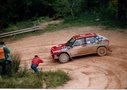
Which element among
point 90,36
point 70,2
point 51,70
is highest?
point 70,2

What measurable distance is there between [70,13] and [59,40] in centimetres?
387

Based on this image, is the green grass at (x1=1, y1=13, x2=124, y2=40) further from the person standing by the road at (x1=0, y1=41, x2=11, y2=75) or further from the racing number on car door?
the person standing by the road at (x1=0, y1=41, x2=11, y2=75)

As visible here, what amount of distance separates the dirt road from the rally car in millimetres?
264

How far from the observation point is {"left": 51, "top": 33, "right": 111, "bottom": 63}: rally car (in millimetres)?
15617

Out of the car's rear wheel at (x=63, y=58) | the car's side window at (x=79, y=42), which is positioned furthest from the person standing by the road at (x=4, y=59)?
the car's side window at (x=79, y=42)

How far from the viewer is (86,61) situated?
15625mm

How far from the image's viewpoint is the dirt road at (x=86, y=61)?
520 inches

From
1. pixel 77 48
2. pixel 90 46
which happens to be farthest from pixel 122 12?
pixel 77 48

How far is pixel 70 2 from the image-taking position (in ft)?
72.0

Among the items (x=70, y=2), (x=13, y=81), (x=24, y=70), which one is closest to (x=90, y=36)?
(x=24, y=70)

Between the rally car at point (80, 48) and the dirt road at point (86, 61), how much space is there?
0.87ft

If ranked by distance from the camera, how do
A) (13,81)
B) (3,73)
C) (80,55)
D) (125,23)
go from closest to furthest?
(13,81), (3,73), (80,55), (125,23)

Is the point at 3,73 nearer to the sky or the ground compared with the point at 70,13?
nearer to the ground

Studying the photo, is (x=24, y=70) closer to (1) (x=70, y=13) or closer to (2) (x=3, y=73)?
(2) (x=3, y=73)
